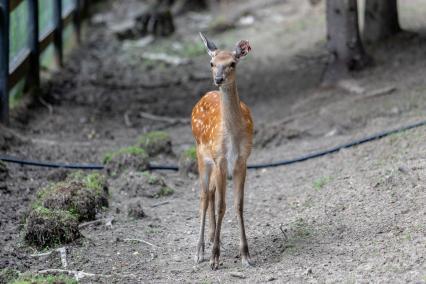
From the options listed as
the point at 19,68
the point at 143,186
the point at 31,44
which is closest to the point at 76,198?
the point at 143,186

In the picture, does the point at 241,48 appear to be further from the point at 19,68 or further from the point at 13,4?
the point at 19,68

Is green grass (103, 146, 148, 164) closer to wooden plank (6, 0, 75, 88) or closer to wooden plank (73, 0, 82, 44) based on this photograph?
wooden plank (6, 0, 75, 88)

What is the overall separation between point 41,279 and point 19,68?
6.06m

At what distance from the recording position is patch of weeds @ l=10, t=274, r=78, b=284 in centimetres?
534

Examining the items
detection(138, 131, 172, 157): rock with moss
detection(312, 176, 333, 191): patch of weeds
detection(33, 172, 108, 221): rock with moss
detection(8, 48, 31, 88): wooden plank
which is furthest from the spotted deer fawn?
detection(8, 48, 31, 88): wooden plank

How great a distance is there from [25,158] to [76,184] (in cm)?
198

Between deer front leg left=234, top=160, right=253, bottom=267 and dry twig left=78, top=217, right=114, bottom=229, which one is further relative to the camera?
dry twig left=78, top=217, right=114, bottom=229

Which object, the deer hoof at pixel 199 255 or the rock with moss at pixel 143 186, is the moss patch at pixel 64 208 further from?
the deer hoof at pixel 199 255

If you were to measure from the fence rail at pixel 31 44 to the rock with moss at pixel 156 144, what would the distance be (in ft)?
5.89

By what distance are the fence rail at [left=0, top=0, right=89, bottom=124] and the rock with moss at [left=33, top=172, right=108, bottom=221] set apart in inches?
110

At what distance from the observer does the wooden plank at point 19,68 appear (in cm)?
1062

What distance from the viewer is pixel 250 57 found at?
1493cm

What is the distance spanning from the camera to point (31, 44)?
11.8 m

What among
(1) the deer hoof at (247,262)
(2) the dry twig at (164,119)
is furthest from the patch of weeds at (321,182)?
(2) the dry twig at (164,119)
